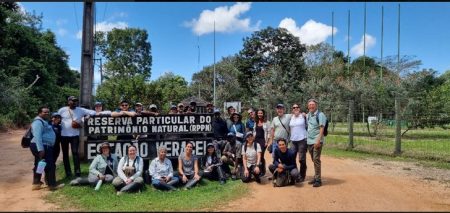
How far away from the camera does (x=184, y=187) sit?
28.5 ft

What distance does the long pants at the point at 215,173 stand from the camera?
9321 mm

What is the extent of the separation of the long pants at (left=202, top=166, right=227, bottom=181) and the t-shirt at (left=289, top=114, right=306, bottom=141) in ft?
5.26

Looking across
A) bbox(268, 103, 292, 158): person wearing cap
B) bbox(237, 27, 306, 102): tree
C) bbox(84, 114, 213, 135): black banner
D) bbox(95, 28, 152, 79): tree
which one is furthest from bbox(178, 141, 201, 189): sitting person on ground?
bbox(95, 28, 152, 79): tree

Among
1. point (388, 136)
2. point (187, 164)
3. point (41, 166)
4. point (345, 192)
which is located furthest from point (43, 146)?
point (388, 136)

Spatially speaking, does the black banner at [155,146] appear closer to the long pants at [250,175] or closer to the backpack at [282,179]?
the long pants at [250,175]

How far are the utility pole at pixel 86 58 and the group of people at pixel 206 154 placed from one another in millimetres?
1866

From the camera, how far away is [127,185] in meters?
8.34

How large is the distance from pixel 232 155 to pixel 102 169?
272 cm

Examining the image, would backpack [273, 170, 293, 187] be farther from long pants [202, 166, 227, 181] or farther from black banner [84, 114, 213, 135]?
black banner [84, 114, 213, 135]

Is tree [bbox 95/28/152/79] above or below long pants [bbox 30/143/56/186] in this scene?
above

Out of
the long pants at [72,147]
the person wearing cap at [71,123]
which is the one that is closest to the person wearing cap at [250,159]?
the person wearing cap at [71,123]

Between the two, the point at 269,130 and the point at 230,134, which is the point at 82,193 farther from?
the point at 269,130

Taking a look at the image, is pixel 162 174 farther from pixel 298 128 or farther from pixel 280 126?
pixel 298 128

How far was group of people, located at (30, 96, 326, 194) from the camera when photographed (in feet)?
28.1
